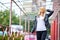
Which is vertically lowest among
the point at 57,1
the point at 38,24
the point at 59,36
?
the point at 59,36

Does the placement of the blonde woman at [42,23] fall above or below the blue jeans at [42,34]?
above

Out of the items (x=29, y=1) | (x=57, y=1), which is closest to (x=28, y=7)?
(x=29, y=1)

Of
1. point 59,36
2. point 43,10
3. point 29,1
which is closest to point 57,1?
point 59,36

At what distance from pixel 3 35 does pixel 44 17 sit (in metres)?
0.96

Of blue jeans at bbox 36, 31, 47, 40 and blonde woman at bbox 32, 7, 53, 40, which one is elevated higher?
blonde woman at bbox 32, 7, 53, 40

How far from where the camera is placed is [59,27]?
6.57 m

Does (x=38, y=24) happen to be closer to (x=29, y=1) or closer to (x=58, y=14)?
(x=58, y=14)

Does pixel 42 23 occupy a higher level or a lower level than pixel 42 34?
higher

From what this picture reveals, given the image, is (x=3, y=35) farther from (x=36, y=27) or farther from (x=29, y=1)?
(x=29, y=1)

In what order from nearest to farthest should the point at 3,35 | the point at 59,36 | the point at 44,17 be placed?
the point at 3,35 → the point at 44,17 → the point at 59,36

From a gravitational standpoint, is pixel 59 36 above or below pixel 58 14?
below

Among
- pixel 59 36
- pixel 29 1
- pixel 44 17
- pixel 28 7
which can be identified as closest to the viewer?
pixel 44 17

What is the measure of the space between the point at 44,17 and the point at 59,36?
2236 mm

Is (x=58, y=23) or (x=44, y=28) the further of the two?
(x=58, y=23)
